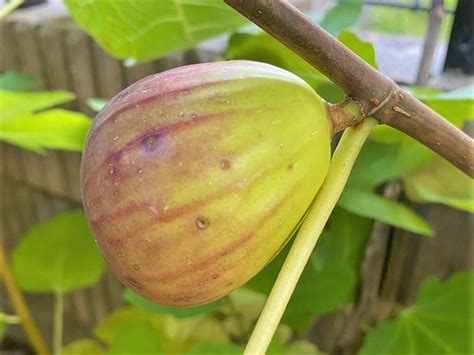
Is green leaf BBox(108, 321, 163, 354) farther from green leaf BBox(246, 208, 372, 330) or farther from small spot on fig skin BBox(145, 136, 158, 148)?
small spot on fig skin BBox(145, 136, 158, 148)

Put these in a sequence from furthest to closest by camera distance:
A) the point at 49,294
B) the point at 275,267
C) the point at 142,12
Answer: the point at 49,294
the point at 275,267
the point at 142,12

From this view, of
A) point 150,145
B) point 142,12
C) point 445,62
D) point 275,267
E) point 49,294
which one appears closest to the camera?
point 150,145

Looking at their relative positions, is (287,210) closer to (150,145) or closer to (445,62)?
(150,145)

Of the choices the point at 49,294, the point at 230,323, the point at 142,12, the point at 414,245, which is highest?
the point at 142,12

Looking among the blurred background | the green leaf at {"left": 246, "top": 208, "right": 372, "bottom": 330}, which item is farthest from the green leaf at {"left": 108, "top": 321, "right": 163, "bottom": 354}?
the green leaf at {"left": 246, "top": 208, "right": 372, "bottom": 330}

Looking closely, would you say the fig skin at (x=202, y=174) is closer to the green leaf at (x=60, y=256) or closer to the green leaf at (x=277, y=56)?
the green leaf at (x=277, y=56)

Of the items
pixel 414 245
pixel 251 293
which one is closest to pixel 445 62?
pixel 414 245
